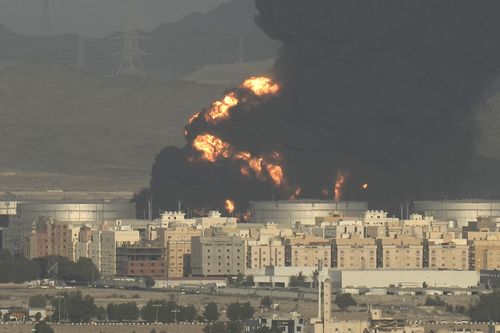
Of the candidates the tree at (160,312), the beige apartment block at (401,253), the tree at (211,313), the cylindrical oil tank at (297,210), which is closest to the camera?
the tree at (160,312)

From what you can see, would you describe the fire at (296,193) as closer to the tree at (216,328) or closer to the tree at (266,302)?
the tree at (266,302)

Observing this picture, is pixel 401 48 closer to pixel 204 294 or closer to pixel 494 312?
pixel 204 294

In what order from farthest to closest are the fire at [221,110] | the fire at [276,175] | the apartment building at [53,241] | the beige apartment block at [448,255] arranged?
1. the fire at [221,110]
2. the fire at [276,175]
3. the apartment building at [53,241]
4. the beige apartment block at [448,255]

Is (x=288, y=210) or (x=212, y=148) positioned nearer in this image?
(x=288, y=210)

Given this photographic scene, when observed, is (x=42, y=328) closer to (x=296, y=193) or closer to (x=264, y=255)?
(x=264, y=255)

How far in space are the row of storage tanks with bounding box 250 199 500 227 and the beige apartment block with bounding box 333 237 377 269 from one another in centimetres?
1971

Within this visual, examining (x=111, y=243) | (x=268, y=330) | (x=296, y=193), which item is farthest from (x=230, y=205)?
(x=268, y=330)

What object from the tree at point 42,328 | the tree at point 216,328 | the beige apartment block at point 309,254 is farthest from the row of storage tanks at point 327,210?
the tree at point 42,328

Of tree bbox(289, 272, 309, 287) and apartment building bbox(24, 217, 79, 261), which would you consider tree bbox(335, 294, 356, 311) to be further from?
apartment building bbox(24, 217, 79, 261)

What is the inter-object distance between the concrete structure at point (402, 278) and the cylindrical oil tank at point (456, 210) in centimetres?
3474

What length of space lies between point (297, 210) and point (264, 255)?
22.1 m

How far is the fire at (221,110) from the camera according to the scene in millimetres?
190375

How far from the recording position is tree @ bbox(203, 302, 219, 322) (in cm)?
12344

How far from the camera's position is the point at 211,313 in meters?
124
